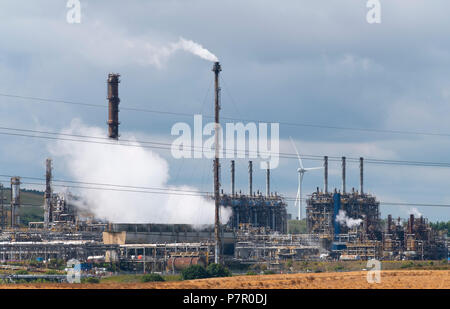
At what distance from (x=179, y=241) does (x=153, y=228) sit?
489 centimetres

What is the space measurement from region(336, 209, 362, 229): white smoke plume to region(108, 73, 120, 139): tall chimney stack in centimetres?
5104

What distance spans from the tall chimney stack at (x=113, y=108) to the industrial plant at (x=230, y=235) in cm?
15

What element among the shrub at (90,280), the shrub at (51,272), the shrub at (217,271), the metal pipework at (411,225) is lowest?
the shrub at (51,272)

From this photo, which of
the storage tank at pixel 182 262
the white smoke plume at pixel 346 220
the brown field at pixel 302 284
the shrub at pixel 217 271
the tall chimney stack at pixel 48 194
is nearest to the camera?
the brown field at pixel 302 284

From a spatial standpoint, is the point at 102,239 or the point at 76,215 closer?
the point at 102,239

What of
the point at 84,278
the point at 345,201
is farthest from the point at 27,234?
the point at 345,201

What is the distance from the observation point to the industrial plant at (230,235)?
110188 millimetres

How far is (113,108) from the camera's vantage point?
4717 inches

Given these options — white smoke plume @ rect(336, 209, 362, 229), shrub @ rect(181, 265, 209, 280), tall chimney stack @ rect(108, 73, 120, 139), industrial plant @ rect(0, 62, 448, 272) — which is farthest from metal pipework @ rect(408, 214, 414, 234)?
shrub @ rect(181, 265, 209, 280)

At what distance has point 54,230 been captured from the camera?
126438 millimetres

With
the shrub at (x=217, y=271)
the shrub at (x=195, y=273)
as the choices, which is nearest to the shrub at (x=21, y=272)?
the shrub at (x=195, y=273)

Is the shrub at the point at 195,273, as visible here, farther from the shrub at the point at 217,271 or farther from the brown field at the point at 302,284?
the brown field at the point at 302,284
